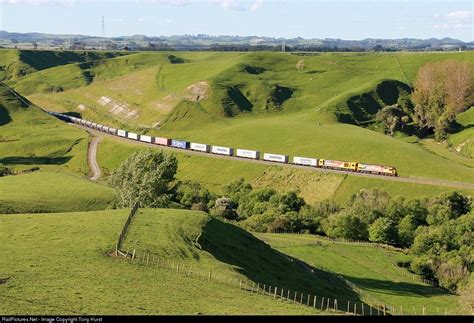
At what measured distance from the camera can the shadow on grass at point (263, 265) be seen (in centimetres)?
5441

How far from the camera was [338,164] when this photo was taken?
144750 mm

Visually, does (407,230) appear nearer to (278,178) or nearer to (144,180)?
(144,180)

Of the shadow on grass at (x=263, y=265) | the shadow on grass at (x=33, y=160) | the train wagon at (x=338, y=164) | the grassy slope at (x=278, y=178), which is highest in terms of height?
the shadow on grass at (x=263, y=265)

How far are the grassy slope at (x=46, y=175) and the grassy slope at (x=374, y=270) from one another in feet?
102

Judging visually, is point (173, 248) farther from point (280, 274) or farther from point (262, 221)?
point (262, 221)

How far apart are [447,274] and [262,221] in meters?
34.0

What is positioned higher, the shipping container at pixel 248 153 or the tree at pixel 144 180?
the tree at pixel 144 180

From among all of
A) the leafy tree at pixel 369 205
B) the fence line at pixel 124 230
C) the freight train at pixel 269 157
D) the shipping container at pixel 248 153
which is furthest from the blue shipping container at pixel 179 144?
the fence line at pixel 124 230

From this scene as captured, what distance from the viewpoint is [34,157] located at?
558ft

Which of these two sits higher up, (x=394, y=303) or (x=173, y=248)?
(x=173, y=248)

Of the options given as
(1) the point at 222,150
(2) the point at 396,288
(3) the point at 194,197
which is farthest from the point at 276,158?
(2) the point at 396,288

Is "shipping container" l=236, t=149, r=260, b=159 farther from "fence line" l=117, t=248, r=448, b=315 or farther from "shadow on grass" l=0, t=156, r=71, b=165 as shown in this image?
"fence line" l=117, t=248, r=448, b=315

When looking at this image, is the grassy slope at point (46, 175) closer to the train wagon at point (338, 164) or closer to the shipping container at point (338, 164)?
the train wagon at point (338, 164)

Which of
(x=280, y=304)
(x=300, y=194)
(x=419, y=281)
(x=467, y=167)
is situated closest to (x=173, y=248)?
(x=280, y=304)
